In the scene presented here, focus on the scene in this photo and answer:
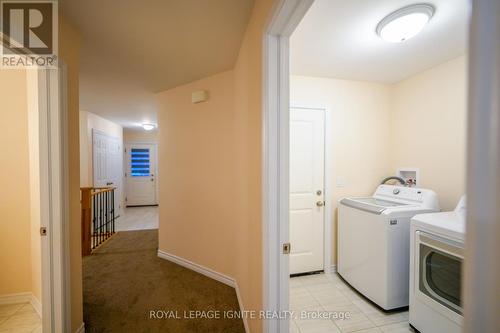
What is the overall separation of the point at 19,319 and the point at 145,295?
993 mm

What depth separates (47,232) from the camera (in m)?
1.39

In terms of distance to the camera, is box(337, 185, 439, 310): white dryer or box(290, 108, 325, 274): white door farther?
box(290, 108, 325, 274): white door

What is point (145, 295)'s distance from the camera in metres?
2.19

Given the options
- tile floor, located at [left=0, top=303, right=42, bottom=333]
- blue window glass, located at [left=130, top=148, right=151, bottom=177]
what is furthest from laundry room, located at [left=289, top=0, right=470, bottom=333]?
blue window glass, located at [left=130, top=148, right=151, bottom=177]

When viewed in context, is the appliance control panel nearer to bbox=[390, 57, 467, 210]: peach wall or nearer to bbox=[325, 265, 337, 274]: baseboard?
bbox=[390, 57, 467, 210]: peach wall

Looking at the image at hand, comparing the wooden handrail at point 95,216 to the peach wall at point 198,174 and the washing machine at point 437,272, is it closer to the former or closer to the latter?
the peach wall at point 198,174

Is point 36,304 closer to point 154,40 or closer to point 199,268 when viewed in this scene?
point 199,268

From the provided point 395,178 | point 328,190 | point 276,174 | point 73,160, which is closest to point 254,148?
point 276,174

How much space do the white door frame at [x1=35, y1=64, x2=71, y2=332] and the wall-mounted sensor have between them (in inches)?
51.5

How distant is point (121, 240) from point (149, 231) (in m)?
0.59

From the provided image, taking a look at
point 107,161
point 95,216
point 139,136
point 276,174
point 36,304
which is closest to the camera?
point 276,174

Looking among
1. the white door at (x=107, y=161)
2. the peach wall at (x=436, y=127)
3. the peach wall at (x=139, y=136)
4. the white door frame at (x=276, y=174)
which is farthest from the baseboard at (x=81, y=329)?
the peach wall at (x=139, y=136)

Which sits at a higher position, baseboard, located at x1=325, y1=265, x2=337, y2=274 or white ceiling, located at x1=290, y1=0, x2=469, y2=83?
white ceiling, located at x1=290, y1=0, x2=469, y2=83

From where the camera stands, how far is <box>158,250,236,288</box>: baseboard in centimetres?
242
